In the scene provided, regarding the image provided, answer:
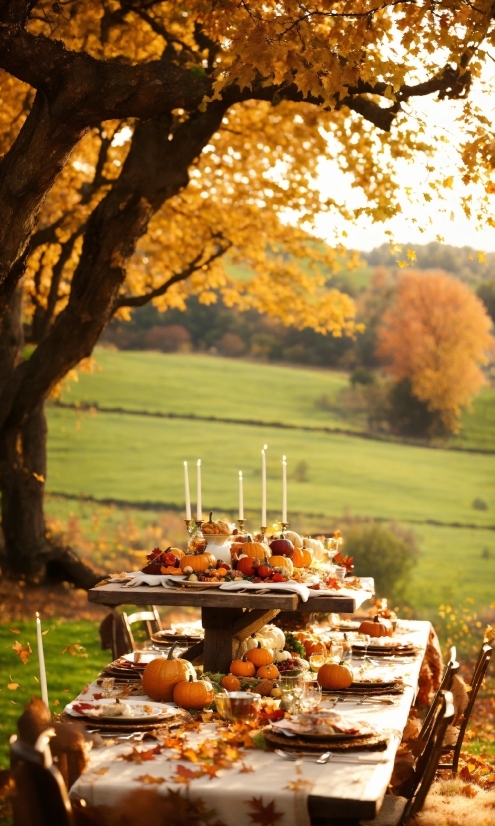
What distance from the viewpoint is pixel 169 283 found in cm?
1220

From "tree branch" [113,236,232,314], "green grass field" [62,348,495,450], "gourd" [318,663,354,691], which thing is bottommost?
"gourd" [318,663,354,691]

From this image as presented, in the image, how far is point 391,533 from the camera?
19.3 metres

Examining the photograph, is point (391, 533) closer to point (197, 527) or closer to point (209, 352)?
point (209, 352)

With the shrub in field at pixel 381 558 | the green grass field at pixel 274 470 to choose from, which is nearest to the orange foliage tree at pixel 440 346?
the green grass field at pixel 274 470

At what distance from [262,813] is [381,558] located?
1410cm

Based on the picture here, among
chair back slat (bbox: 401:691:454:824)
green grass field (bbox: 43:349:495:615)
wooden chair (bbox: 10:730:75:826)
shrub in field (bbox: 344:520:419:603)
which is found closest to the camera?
wooden chair (bbox: 10:730:75:826)

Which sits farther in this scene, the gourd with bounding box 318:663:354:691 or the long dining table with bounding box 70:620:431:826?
the gourd with bounding box 318:663:354:691

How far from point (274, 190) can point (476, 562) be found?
908 centimetres

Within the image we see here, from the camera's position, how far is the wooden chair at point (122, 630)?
269 inches

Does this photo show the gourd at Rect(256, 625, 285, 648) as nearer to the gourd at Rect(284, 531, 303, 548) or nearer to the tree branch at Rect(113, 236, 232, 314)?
the gourd at Rect(284, 531, 303, 548)

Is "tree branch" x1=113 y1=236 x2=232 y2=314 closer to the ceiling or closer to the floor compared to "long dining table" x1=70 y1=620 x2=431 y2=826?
closer to the ceiling

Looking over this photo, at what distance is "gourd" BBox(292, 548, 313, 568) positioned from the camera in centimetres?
640

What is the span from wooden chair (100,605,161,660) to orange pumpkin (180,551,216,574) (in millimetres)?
1097

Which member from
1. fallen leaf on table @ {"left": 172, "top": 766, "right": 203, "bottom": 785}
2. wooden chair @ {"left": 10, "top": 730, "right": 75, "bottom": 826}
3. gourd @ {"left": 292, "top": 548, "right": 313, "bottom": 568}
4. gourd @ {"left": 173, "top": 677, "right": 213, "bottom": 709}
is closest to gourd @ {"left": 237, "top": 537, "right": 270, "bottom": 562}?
gourd @ {"left": 292, "top": 548, "right": 313, "bottom": 568}
